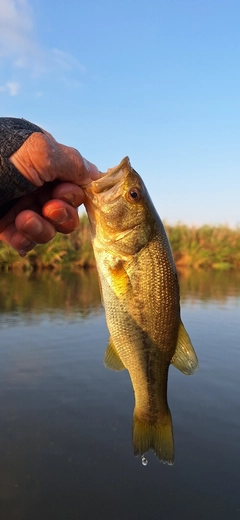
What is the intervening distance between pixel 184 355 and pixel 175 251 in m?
35.0

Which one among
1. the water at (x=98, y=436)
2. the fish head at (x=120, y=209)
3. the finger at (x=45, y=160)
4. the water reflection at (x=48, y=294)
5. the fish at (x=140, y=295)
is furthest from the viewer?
the water reflection at (x=48, y=294)

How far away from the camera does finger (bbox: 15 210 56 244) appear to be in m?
3.16

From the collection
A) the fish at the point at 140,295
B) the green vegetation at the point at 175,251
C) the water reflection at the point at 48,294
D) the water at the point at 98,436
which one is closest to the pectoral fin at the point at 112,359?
the fish at the point at 140,295

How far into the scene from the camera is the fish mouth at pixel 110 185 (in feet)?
10.3

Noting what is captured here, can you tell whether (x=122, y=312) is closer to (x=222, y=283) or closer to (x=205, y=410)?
(x=205, y=410)

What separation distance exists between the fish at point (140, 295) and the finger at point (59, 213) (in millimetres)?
Answer: 134

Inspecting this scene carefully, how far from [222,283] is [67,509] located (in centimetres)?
2290

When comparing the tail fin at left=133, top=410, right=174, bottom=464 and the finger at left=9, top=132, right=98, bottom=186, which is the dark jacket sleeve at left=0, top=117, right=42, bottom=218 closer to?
the finger at left=9, top=132, right=98, bottom=186

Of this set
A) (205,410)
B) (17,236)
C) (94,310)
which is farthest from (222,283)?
(17,236)

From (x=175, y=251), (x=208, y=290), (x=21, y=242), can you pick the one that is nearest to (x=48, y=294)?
(x=208, y=290)

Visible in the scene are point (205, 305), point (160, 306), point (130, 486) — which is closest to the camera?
point (160, 306)

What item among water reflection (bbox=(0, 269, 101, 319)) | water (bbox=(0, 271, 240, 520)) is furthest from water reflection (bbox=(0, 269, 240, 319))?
water (bbox=(0, 271, 240, 520))

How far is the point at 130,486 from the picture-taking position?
18.9 feet

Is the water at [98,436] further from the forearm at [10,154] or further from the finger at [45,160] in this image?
the finger at [45,160]
